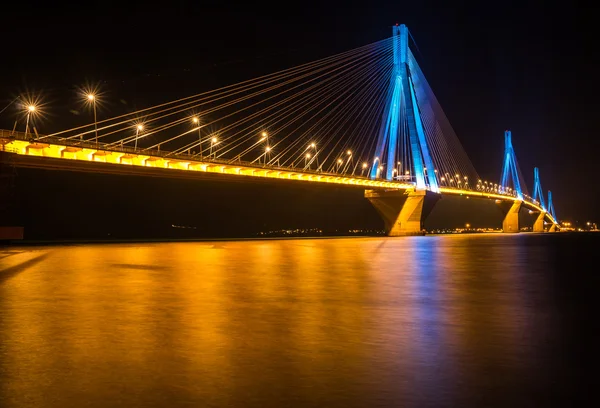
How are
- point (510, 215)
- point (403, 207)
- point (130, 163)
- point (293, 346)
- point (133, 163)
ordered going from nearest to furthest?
point (293, 346)
point (130, 163)
point (133, 163)
point (403, 207)
point (510, 215)

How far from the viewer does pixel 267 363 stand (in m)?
5.47

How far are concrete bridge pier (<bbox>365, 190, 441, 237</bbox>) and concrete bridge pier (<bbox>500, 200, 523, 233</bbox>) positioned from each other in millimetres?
45245

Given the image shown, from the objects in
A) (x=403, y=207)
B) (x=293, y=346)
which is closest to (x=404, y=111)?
(x=403, y=207)

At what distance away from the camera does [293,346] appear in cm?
629

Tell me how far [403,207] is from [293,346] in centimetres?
6074

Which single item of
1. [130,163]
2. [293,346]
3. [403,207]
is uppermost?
[130,163]

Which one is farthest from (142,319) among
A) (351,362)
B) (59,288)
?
(59,288)

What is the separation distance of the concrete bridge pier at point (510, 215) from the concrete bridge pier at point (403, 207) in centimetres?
4525

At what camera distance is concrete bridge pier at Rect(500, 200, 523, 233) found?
10669 centimetres

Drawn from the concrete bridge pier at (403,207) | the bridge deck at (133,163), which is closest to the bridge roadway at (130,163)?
the bridge deck at (133,163)

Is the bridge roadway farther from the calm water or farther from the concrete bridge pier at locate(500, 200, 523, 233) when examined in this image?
the concrete bridge pier at locate(500, 200, 523, 233)

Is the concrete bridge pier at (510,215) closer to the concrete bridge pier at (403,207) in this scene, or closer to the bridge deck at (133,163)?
the concrete bridge pier at (403,207)

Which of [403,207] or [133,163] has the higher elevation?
[133,163]

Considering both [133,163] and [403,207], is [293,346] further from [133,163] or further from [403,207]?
[403,207]
